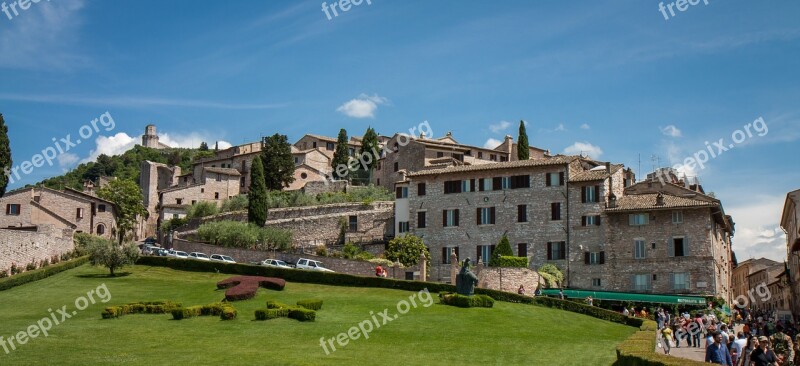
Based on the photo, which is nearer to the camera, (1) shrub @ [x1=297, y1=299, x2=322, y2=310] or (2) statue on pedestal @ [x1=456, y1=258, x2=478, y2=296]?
(1) shrub @ [x1=297, y1=299, x2=322, y2=310]

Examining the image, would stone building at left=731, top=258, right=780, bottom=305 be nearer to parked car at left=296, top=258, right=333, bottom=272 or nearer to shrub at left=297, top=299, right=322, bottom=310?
parked car at left=296, top=258, right=333, bottom=272

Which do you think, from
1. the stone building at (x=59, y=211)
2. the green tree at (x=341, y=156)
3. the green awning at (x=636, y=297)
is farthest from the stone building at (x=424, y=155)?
the green awning at (x=636, y=297)

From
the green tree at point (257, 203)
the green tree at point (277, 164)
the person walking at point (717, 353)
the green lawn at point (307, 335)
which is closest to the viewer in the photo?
the person walking at point (717, 353)

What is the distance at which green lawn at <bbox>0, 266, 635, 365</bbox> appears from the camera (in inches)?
1292

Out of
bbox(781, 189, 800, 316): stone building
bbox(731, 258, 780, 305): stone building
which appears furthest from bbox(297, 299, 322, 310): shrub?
bbox(731, 258, 780, 305): stone building

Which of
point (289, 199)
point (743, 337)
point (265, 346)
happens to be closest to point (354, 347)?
point (265, 346)

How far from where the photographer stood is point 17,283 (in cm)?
6231

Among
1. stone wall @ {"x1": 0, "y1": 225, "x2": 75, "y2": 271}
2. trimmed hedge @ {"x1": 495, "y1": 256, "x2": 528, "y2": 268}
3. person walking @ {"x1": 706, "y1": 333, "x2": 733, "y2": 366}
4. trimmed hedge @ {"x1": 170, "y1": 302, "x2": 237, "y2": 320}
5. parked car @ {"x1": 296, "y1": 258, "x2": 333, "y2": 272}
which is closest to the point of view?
person walking @ {"x1": 706, "y1": 333, "x2": 733, "y2": 366}

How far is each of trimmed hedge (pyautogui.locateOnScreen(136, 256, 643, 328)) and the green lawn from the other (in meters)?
1.47

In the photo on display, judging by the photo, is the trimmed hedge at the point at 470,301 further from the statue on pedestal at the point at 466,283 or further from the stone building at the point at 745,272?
the stone building at the point at 745,272

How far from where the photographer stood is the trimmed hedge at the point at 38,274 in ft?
202

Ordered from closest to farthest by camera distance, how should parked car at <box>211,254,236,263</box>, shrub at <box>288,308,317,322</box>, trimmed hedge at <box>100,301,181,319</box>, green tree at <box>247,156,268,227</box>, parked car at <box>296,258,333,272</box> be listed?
1. shrub at <box>288,308,317,322</box>
2. trimmed hedge at <box>100,301,181,319</box>
3. parked car at <box>296,258,333,272</box>
4. parked car at <box>211,254,236,263</box>
5. green tree at <box>247,156,268,227</box>

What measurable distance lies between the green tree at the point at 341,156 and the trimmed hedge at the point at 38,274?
48533mm

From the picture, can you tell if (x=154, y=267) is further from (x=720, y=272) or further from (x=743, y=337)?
(x=743, y=337)
